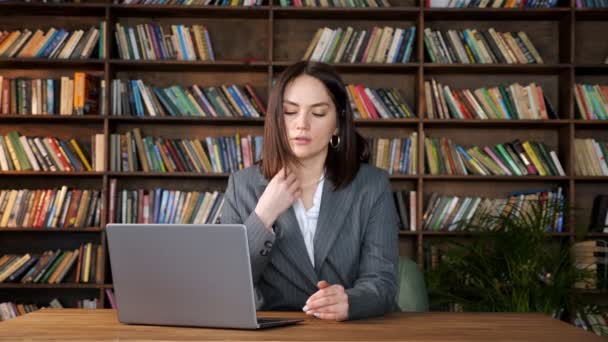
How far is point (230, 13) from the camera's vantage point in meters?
4.42

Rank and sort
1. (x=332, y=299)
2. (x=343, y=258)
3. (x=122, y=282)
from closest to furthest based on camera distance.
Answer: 1. (x=122, y=282)
2. (x=332, y=299)
3. (x=343, y=258)

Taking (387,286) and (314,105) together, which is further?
(314,105)

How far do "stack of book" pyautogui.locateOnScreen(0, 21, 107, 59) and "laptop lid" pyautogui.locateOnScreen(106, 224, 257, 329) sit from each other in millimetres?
3132

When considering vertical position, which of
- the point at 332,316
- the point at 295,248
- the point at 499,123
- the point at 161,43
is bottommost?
the point at 332,316

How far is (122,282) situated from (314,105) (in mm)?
809

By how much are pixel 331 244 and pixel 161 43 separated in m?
2.72

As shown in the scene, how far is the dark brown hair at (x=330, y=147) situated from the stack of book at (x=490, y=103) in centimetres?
223

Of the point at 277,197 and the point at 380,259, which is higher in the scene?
the point at 277,197

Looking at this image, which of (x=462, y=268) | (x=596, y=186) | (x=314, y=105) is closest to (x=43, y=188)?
(x=462, y=268)

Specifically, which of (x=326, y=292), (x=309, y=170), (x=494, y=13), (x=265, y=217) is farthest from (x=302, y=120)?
(x=494, y=13)

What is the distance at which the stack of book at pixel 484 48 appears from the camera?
4320 mm

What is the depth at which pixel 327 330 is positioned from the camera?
4.60 ft

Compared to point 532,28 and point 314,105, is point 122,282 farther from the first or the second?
point 532,28

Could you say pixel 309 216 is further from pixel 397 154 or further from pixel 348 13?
pixel 348 13
